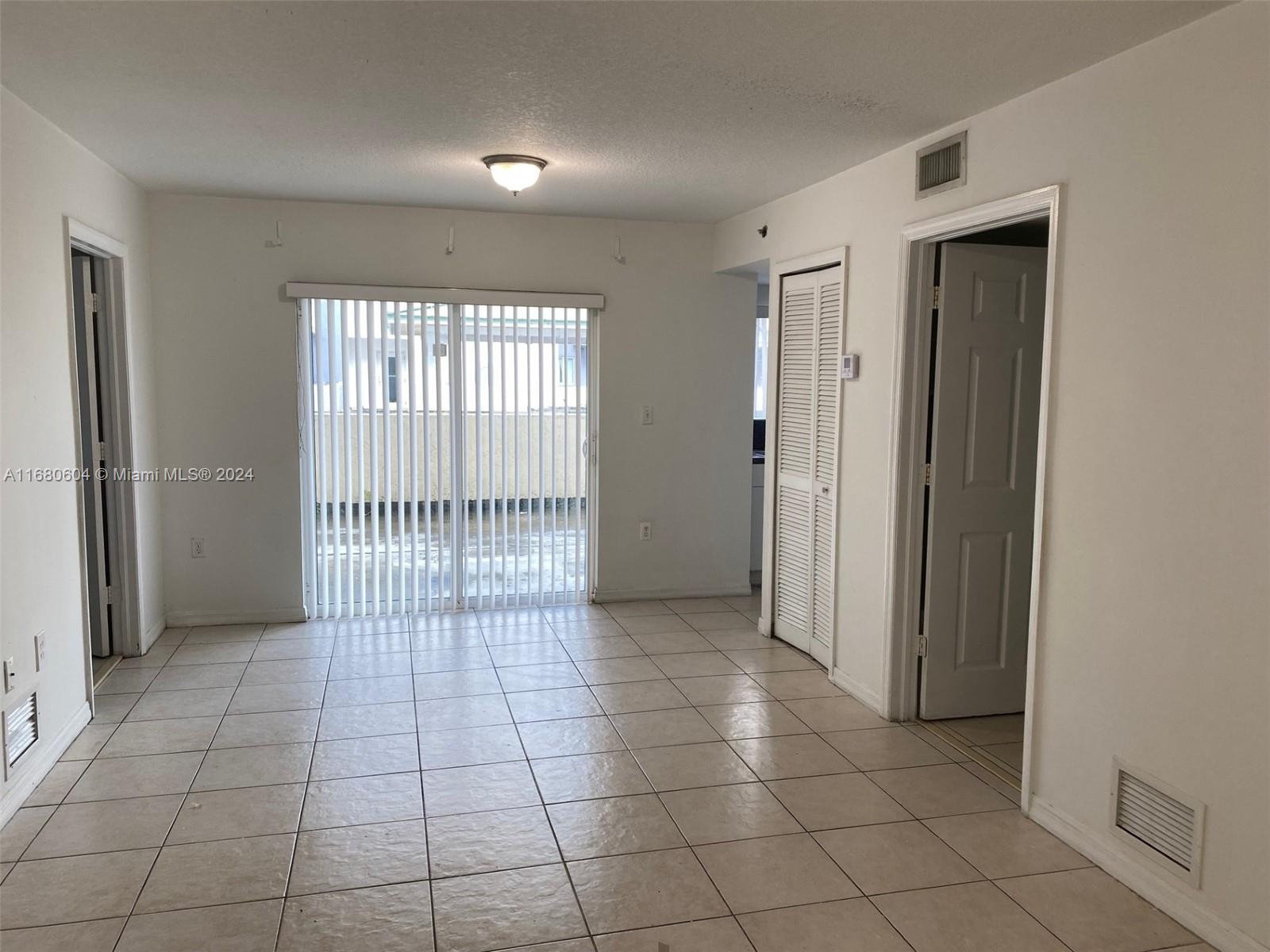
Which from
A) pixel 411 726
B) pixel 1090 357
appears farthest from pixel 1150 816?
pixel 411 726

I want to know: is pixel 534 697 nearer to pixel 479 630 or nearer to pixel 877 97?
pixel 479 630

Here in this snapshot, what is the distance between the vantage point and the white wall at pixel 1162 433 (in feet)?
7.25

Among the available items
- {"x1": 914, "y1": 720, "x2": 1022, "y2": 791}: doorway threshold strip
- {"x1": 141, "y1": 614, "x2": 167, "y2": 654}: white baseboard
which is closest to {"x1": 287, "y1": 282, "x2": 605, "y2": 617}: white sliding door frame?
{"x1": 141, "y1": 614, "x2": 167, "y2": 654}: white baseboard

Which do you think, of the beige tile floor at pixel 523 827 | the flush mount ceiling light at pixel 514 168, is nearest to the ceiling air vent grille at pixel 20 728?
the beige tile floor at pixel 523 827

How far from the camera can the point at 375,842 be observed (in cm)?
279

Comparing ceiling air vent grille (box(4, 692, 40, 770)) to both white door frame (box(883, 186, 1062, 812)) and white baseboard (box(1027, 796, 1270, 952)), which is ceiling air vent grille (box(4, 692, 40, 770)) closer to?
white door frame (box(883, 186, 1062, 812))

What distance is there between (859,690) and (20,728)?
328cm

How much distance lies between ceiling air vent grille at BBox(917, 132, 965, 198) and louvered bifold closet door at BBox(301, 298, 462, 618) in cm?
286

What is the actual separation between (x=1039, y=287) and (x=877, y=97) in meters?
1.29

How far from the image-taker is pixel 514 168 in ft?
12.7

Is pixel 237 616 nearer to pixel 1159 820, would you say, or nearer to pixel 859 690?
pixel 859 690

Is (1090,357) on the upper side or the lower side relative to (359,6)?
lower

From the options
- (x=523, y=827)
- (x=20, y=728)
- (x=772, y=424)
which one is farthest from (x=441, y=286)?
(x=523, y=827)

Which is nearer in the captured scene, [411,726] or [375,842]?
[375,842]
